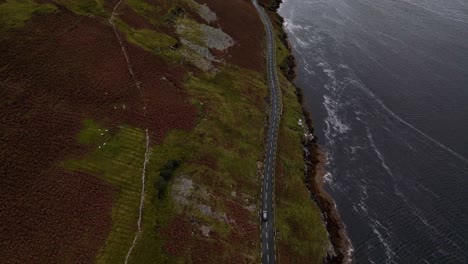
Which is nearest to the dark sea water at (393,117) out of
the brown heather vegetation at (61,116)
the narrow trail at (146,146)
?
the narrow trail at (146,146)

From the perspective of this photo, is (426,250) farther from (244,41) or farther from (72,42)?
(72,42)

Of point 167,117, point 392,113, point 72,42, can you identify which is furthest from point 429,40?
point 72,42

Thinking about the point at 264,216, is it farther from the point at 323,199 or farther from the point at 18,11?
the point at 18,11

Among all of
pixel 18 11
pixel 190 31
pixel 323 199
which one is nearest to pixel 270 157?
pixel 323 199

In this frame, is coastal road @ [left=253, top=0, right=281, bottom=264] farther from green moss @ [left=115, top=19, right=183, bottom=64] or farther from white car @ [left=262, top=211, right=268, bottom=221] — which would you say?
green moss @ [left=115, top=19, right=183, bottom=64]

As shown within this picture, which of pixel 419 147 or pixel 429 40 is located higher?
pixel 429 40

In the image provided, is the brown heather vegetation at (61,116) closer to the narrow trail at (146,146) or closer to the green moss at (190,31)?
the narrow trail at (146,146)

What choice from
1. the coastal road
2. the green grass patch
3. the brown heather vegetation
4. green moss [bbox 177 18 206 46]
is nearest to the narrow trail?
the brown heather vegetation
